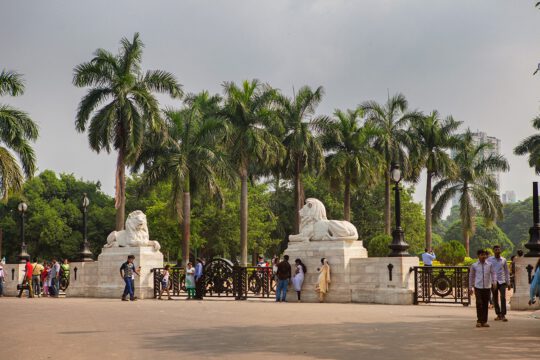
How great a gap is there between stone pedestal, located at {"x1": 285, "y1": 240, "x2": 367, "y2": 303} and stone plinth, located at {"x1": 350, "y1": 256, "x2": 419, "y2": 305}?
0.79 feet

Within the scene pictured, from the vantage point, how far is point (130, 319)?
15.7 m

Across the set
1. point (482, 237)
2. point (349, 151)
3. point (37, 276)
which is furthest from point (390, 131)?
point (482, 237)

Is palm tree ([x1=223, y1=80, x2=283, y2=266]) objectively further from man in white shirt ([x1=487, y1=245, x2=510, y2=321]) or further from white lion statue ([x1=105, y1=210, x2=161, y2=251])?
man in white shirt ([x1=487, y1=245, x2=510, y2=321])

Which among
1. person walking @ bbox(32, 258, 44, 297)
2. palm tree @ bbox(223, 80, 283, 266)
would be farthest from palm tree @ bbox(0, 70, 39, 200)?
palm tree @ bbox(223, 80, 283, 266)


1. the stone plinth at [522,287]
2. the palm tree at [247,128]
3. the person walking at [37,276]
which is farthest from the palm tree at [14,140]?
the stone plinth at [522,287]

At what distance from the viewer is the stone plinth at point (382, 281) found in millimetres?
20094

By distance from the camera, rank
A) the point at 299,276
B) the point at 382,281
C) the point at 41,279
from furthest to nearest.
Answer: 1. the point at 41,279
2. the point at 299,276
3. the point at 382,281

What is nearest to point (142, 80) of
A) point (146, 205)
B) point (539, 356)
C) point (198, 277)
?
point (198, 277)

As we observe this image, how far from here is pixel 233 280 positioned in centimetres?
2378

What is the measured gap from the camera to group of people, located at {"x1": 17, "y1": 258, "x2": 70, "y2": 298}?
2747 centimetres

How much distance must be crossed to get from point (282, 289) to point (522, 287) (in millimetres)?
7142

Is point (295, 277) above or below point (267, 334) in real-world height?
above

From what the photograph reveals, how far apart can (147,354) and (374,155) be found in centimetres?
3554

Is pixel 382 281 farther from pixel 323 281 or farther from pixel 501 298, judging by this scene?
pixel 501 298
